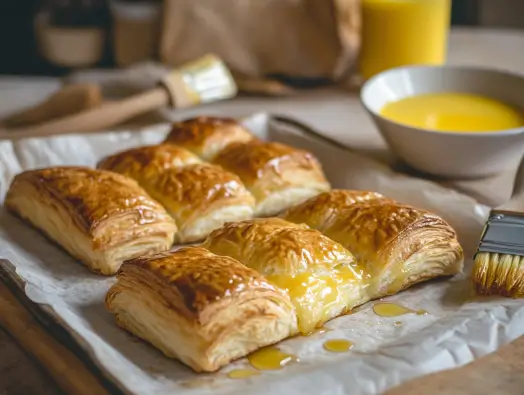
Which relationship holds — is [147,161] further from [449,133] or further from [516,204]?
[516,204]

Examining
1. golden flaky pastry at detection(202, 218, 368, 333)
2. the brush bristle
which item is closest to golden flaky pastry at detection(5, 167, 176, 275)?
golden flaky pastry at detection(202, 218, 368, 333)

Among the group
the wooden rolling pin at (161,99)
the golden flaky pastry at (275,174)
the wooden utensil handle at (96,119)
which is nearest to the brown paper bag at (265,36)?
the wooden rolling pin at (161,99)

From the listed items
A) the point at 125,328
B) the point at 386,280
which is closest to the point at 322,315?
the point at 386,280

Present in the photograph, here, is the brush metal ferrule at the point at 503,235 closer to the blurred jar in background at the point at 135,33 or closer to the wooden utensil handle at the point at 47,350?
the wooden utensil handle at the point at 47,350

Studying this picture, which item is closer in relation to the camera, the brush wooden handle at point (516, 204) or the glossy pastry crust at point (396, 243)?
the glossy pastry crust at point (396, 243)

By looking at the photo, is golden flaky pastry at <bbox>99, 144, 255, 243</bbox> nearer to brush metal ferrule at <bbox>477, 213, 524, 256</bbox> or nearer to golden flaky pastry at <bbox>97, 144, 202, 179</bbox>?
golden flaky pastry at <bbox>97, 144, 202, 179</bbox>

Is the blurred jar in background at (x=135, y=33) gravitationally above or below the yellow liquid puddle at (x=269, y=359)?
above
